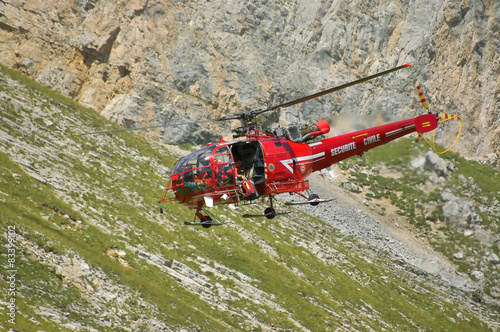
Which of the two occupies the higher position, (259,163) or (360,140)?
(360,140)

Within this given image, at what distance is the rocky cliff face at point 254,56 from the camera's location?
63.0 meters

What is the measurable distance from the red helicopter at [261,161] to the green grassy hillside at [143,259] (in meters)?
7.94

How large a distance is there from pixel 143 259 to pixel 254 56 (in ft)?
151

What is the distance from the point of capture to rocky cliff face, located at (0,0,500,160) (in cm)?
6297

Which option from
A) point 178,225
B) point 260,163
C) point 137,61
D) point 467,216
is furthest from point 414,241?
point 137,61

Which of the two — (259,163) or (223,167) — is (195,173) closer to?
(223,167)

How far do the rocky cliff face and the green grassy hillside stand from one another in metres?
10.7

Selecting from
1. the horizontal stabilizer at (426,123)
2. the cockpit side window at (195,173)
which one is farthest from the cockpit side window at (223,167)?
the horizontal stabilizer at (426,123)

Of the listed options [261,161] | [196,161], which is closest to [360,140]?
[261,161]

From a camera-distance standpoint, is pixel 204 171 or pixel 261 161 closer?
pixel 204 171

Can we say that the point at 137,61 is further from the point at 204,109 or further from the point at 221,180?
the point at 221,180

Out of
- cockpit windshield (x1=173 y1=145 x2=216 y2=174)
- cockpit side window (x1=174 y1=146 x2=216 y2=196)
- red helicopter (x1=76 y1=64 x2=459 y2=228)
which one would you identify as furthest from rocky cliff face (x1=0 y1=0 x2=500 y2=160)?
cockpit side window (x1=174 y1=146 x2=216 y2=196)

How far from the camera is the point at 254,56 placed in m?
73.2

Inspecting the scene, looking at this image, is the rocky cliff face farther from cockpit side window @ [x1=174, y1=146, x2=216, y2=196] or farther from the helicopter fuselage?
cockpit side window @ [x1=174, y1=146, x2=216, y2=196]
